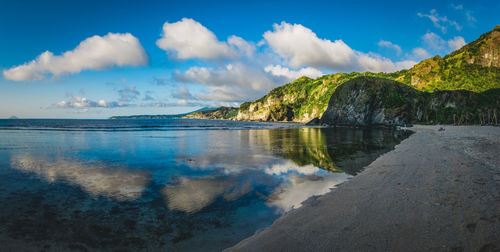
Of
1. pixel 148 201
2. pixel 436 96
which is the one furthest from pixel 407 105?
pixel 148 201

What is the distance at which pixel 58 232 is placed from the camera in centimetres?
617

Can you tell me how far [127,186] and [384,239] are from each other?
1061cm

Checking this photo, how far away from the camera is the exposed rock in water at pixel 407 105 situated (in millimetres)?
96738

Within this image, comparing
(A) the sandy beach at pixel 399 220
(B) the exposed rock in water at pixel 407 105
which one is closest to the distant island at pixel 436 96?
(B) the exposed rock in water at pixel 407 105

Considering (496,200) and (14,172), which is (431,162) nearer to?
(496,200)

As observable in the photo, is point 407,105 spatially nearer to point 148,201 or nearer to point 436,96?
point 436,96

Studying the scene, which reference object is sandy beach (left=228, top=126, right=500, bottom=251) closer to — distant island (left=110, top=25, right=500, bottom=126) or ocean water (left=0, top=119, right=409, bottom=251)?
ocean water (left=0, top=119, right=409, bottom=251)

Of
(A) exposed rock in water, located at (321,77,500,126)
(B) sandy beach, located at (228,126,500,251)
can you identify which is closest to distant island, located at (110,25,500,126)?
(A) exposed rock in water, located at (321,77,500,126)

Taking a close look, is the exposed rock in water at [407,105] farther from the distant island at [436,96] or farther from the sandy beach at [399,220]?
the sandy beach at [399,220]

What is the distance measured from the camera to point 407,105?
102375 mm

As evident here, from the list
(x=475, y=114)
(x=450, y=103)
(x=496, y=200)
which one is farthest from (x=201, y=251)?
(x=450, y=103)

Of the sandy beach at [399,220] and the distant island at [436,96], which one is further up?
the distant island at [436,96]

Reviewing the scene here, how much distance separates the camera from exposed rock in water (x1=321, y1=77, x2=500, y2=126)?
96.7 m

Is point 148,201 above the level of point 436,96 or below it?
below
